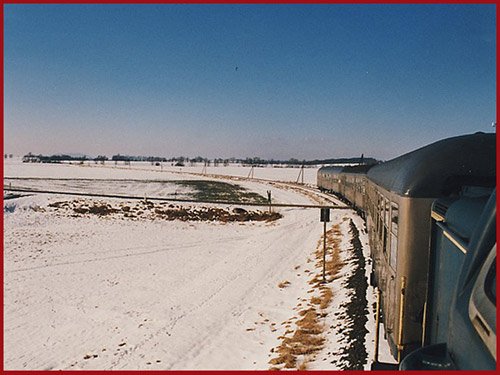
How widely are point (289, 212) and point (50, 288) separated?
2176 cm

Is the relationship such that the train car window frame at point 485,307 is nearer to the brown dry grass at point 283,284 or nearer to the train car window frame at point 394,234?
the train car window frame at point 394,234

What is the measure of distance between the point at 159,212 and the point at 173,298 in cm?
2048

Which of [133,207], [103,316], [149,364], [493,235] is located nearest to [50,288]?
[103,316]

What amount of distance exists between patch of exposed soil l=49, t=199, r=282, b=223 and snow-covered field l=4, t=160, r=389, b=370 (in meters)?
5.37

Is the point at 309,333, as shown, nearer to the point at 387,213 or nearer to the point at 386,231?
the point at 386,231

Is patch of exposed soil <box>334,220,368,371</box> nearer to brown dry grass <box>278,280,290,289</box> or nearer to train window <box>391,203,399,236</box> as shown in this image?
brown dry grass <box>278,280,290,289</box>

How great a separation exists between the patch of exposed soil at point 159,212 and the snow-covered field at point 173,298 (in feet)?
17.6

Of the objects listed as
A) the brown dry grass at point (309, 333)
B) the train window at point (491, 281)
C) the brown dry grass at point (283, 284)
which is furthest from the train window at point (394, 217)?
the brown dry grass at point (283, 284)

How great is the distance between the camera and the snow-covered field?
9.34 m

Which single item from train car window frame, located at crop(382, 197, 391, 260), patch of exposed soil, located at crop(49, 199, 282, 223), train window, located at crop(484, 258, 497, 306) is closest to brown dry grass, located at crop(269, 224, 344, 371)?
train car window frame, located at crop(382, 197, 391, 260)

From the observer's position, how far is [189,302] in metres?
13.3

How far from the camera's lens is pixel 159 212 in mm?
33094

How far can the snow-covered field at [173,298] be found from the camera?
934cm

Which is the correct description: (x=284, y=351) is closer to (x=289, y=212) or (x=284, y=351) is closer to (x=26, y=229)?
(x=289, y=212)
